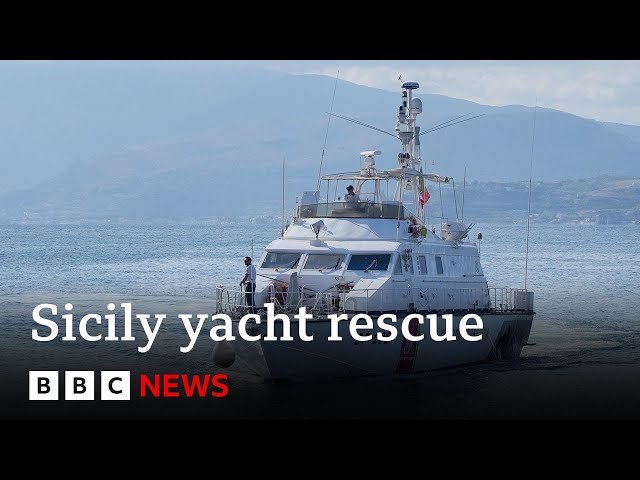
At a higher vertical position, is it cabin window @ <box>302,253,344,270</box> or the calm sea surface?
cabin window @ <box>302,253,344,270</box>

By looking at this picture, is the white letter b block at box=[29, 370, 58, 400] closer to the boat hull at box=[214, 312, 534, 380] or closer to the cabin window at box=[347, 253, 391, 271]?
the boat hull at box=[214, 312, 534, 380]

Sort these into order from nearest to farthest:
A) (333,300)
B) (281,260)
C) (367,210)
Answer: (333,300), (281,260), (367,210)

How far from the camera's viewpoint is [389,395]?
26.3 meters

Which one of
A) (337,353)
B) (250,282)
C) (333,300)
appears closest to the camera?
(337,353)

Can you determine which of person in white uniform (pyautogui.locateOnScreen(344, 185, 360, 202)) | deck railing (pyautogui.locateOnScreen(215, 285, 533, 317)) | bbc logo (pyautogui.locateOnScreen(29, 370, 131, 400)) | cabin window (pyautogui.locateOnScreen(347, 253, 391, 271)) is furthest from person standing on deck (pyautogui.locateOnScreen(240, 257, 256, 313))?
person in white uniform (pyautogui.locateOnScreen(344, 185, 360, 202))

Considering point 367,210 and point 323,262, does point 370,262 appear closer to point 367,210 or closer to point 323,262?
point 323,262

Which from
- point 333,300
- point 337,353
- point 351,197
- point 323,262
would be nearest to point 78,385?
point 323,262

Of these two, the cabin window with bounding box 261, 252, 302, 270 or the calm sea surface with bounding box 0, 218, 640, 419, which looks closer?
the calm sea surface with bounding box 0, 218, 640, 419

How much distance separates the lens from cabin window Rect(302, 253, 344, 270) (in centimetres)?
2766

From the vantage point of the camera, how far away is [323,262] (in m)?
27.8

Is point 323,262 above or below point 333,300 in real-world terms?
above

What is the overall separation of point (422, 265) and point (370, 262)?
1962mm

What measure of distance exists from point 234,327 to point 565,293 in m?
42.8

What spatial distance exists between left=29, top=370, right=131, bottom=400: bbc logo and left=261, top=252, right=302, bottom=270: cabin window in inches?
168
